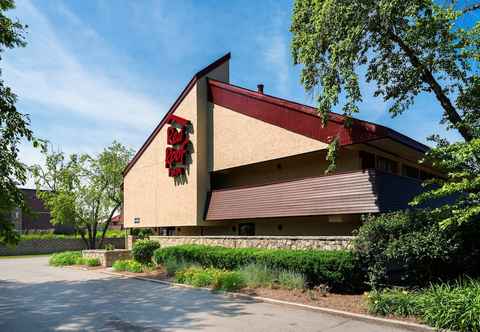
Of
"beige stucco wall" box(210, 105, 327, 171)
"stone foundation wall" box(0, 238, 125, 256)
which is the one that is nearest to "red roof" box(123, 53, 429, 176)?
"beige stucco wall" box(210, 105, 327, 171)

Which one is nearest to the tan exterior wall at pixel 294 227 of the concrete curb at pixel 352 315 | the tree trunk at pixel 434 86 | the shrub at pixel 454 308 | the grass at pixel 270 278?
the grass at pixel 270 278

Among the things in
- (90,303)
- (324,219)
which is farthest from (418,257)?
(90,303)

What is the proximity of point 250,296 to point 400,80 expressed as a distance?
9.25 metres

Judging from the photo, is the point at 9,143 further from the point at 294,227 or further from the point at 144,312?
the point at 294,227

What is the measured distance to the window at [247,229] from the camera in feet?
70.9

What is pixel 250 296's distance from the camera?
39.3 ft

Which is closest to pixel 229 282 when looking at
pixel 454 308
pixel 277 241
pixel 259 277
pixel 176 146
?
pixel 259 277

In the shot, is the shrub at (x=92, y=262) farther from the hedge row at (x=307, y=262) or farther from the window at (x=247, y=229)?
the hedge row at (x=307, y=262)

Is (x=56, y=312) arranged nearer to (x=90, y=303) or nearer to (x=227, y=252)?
(x=90, y=303)

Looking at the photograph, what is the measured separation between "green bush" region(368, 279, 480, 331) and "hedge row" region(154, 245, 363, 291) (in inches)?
68.2

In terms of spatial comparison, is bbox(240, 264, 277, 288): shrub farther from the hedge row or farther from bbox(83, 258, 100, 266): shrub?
bbox(83, 258, 100, 266): shrub

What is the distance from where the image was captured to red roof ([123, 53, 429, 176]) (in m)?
14.9

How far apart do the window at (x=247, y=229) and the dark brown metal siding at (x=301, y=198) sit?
6.38ft

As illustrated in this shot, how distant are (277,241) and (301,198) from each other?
8.14ft
